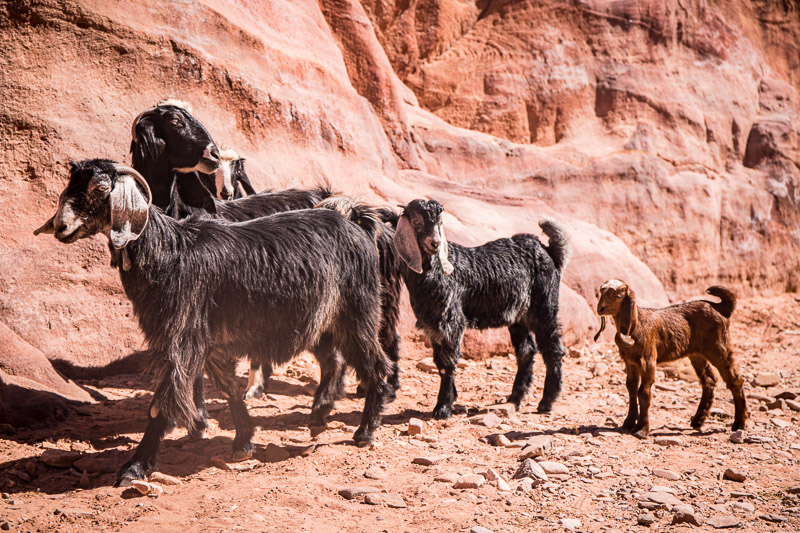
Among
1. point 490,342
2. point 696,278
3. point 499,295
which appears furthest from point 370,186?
point 696,278

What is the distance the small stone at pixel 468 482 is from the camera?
165 inches

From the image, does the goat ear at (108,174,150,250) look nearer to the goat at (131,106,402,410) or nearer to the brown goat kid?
the goat at (131,106,402,410)

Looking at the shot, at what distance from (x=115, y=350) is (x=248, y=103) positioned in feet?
10.8

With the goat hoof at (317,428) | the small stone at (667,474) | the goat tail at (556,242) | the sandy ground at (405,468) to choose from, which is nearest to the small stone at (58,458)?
the sandy ground at (405,468)

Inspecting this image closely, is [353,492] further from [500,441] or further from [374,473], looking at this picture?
[500,441]

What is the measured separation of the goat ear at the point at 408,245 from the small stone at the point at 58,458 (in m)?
2.79

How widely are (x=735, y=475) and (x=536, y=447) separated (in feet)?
4.25

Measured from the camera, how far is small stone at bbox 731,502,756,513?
13.4 feet

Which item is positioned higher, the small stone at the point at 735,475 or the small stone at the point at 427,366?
the small stone at the point at 735,475

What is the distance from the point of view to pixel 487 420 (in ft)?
18.4

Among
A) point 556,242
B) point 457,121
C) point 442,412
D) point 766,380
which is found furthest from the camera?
point 457,121

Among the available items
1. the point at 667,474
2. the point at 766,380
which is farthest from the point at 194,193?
the point at 766,380

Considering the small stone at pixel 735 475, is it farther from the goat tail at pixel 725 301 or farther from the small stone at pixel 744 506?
the goat tail at pixel 725 301

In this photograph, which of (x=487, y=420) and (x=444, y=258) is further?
(x=444, y=258)
